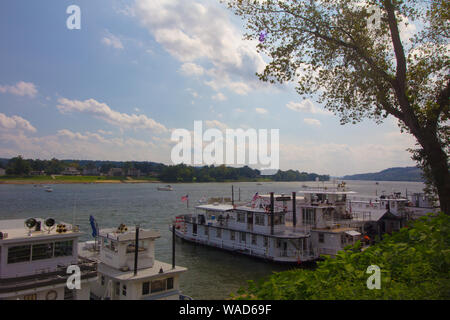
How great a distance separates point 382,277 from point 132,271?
18039 mm

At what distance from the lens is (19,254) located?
16.6 metres

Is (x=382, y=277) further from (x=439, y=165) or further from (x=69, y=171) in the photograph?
(x=69, y=171)

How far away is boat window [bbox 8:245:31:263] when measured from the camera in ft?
53.7

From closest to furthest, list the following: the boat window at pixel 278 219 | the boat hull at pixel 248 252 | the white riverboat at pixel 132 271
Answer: the white riverboat at pixel 132 271 → the boat hull at pixel 248 252 → the boat window at pixel 278 219

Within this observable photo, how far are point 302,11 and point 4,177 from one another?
680 feet

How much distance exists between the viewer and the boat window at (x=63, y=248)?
1788 centimetres

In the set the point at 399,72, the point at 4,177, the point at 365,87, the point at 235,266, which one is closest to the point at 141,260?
the point at 235,266

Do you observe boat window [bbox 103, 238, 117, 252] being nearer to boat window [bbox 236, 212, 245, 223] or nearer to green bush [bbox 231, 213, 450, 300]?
green bush [bbox 231, 213, 450, 300]

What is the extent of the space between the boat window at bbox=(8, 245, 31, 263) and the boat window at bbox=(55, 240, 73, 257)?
1.35m

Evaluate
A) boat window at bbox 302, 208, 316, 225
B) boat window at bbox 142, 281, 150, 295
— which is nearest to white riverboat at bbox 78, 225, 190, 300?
boat window at bbox 142, 281, 150, 295

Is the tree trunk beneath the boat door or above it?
above

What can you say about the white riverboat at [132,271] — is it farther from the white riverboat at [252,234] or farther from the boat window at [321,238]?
the boat window at [321,238]

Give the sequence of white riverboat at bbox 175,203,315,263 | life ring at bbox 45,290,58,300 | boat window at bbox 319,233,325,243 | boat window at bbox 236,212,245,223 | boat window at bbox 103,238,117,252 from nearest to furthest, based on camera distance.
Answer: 1. life ring at bbox 45,290,58,300
2. boat window at bbox 103,238,117,252
3. white riverboat at bbox 175,203,315,263
4. boat window at bbox 319,233,325,243
5. boat window at bbox 236,212,245,223

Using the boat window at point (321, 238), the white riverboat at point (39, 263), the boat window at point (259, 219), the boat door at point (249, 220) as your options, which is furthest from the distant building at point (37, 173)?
the white riverboat at point (39, 263)
